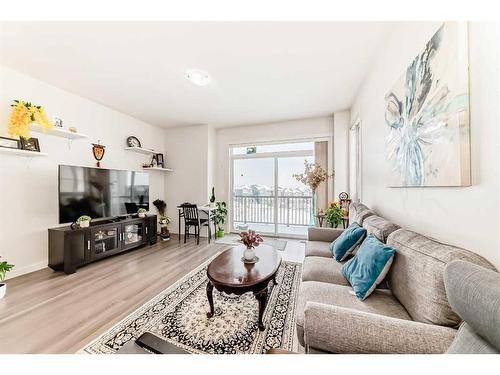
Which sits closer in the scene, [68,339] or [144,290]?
[68,339]

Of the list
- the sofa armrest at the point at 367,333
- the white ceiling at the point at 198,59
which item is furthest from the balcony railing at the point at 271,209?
the sofa armrest at the point at 367,333

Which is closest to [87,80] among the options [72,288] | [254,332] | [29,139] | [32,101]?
[32,101]

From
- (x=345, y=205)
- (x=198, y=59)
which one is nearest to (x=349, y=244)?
(x=345, y=205)

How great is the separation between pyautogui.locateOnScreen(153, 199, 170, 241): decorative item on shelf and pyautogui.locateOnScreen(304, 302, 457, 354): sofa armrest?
4.04 m

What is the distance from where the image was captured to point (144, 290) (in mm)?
2174

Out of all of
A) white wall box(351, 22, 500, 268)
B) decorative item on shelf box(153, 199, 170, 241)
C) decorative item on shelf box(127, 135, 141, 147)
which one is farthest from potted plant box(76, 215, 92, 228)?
white wall box(351, 22, 500, 268)

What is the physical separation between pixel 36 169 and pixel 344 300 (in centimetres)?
391

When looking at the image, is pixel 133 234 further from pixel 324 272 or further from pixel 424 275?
pixel 424 275

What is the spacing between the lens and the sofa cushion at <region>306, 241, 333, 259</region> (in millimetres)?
2148

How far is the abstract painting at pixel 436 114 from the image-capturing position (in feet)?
3.16

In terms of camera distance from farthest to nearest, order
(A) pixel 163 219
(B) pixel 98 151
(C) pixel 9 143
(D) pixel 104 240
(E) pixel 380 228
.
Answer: (A) pixel 163 219
(B) pixel 98 151
(D) pixel 104 240
(C) pixel 9 143
(E) pixel 380 228

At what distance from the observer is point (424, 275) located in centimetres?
97

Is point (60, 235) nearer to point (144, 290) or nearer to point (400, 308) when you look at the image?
point (144, 290)
